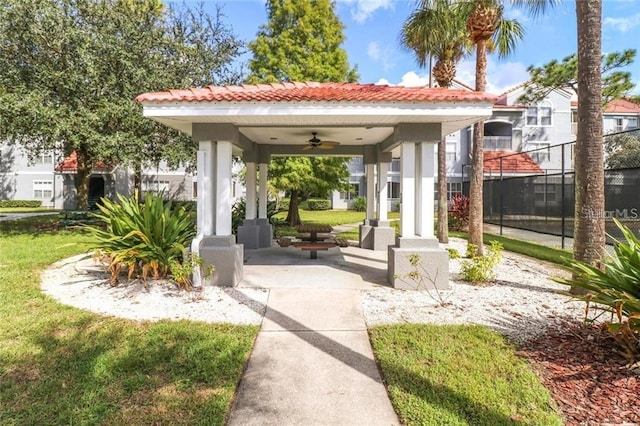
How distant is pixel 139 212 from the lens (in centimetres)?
710

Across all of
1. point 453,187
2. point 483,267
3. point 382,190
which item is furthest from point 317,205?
point 483,267

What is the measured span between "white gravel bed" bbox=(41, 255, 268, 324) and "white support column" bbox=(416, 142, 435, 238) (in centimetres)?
340

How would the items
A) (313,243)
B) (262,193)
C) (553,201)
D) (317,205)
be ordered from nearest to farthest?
(313,243), (262,193), (553,201), (317,205)

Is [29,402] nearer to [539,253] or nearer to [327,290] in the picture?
[327,290]

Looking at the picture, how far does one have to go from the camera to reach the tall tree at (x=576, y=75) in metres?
20.7

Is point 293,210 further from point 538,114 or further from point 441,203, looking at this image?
point 538,114

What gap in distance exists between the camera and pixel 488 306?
230 inches

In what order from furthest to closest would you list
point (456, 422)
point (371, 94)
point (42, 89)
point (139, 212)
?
1. point (42, 89)
2. point (139, 212)
3. point (371, 94)
4. point (456, 422)

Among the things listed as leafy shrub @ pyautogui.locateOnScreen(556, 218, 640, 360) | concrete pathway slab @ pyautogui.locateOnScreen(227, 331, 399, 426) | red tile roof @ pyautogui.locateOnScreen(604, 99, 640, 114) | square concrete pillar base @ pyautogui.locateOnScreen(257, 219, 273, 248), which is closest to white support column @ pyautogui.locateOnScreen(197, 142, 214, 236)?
concrete pathway slab @ pyautogui.locateOnScreen(227, 331, 399, 426)

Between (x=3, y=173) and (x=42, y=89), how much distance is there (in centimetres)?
2998

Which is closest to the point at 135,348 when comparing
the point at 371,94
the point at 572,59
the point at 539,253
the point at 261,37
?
the point at 371,94

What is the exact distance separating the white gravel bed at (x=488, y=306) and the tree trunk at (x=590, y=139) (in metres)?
1.09

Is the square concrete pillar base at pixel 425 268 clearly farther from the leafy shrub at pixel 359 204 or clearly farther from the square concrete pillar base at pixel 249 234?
the leafy shrub at pixel 359 204

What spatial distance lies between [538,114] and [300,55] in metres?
23.2
